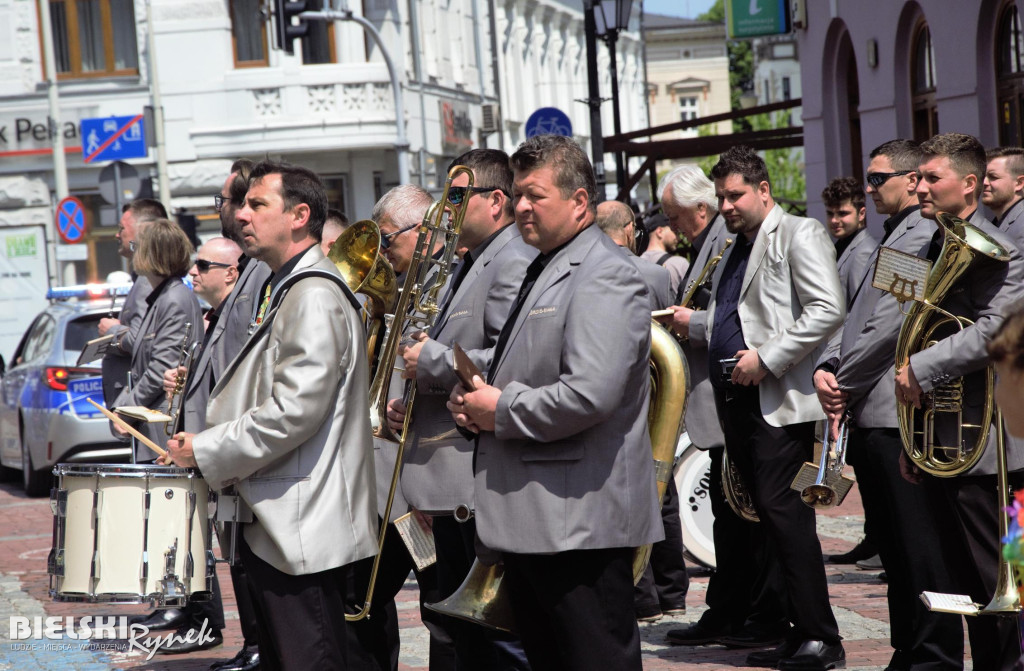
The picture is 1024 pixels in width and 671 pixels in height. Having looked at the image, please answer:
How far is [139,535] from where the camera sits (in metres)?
5.72

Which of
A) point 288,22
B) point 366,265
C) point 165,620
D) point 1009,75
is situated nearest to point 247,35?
point 288,22

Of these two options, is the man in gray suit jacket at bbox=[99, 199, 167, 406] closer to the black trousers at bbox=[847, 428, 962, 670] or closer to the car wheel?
the black trousers at bbox=[847, 428, 962, 670]

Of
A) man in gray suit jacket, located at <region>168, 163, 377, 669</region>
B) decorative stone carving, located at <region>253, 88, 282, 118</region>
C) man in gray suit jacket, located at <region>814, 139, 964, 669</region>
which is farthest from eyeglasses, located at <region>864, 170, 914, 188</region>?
decorative stone carving, located at <region>253, 88, 282, 118</region>

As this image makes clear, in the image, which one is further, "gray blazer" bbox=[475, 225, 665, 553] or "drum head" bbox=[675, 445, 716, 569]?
"drum head" bbox=[675, 445, 716, 569]

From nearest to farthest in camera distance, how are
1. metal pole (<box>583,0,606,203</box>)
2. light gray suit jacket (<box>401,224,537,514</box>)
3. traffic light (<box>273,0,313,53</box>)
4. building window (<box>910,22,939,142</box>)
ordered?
light gray suit jacket (<box>401,224,537,514</box>)
building window (<box>910,22,939,142</box>)
metal pole (<box>583,0,606,203</box>)
traffic light (<box>273,0,313,53</box>)

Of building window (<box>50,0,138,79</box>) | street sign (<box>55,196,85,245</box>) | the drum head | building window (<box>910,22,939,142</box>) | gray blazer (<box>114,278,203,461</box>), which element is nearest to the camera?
gray blazer (<box>114,278,203,461</box>)

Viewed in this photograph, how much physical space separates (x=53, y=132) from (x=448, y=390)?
23.3m

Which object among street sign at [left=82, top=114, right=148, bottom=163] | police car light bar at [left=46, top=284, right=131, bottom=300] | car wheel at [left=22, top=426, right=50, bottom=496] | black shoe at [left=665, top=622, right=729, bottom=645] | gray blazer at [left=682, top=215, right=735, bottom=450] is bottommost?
car wheel at [left=22, top=426, right=50, bottom=496]

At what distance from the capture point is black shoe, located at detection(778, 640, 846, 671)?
618cm

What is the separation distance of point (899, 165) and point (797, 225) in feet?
1.69

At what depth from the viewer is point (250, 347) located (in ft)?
16.2

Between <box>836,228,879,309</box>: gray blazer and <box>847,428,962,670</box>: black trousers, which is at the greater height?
<box>836,228,879,309</box>: gray blazer

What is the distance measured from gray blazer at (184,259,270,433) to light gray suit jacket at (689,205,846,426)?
206 cm

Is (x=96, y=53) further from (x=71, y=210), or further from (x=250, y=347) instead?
(x=250, y=347)
